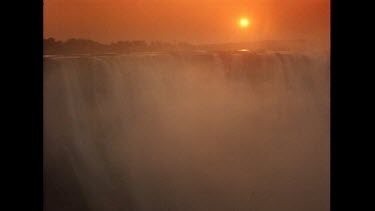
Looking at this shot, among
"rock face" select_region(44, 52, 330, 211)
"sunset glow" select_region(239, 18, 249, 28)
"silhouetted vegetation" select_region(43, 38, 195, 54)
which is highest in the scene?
"sunset glow" select_region(239, 18, 249, 28)

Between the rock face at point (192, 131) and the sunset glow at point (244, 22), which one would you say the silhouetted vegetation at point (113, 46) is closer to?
the rock face at point (192, 131)

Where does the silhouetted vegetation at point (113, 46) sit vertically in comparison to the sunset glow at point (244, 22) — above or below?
below

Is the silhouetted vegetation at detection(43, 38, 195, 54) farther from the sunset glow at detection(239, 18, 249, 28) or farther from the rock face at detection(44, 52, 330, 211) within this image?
the sunset glow at detection(239, 18, 249, 28)

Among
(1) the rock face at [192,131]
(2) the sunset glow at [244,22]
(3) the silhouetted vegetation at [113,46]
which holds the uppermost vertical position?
(2) the sunset glow at [244,22]

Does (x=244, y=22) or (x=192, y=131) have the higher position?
(x=244, y=22)

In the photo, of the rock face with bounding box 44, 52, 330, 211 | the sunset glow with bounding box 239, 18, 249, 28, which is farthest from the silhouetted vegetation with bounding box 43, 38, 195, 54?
the sunset glow with bounding box 239, 18, 249, 28

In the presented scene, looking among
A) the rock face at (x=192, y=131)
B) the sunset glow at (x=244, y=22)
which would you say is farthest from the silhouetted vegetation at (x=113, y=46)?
the sunset glow at (x=244, y=22)

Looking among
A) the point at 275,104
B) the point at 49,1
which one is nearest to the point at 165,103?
the point at 275,104

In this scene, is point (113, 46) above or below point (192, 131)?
above
